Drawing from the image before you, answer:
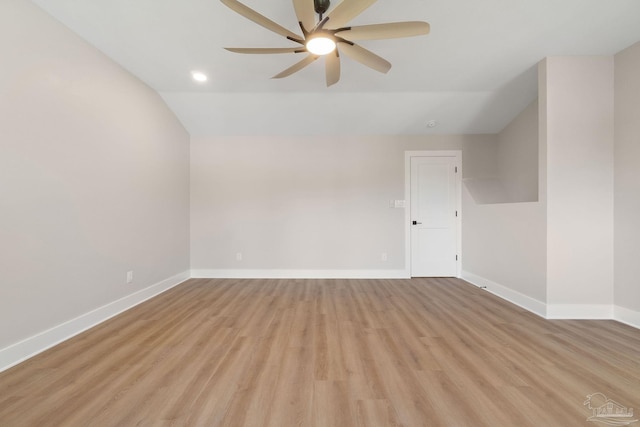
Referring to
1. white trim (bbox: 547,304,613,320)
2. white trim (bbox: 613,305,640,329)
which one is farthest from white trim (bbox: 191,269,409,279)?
white trim (bbox: 613,305,640,329)

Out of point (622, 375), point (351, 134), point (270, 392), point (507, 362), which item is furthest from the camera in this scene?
point (351, 134)

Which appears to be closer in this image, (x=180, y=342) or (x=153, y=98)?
(x=180, y=342)

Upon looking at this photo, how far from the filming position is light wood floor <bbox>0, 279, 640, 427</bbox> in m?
1.34

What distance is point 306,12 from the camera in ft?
5.07

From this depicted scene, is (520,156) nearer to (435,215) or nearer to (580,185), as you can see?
(580,185)

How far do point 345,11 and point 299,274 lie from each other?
363 centimetres

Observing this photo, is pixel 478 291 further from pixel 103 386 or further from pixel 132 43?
pixel 132 43

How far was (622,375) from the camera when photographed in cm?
165

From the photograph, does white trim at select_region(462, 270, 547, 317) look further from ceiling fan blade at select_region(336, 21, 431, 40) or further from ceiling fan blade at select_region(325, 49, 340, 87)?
ceiling fan blade at select_region(325, 49, 340, 87)

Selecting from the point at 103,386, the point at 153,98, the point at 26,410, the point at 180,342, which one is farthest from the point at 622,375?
the point at 153,98

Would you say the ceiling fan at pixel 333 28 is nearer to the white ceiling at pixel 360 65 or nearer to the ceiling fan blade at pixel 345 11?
the ceiling fan blade at pixel 345 11

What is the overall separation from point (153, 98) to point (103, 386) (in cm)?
332

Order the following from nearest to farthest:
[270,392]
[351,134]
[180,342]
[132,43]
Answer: [270,392], [180,342], [132,43], [351,134]

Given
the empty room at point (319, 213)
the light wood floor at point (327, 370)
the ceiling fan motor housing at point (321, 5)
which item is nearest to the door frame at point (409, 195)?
the empty room at point (319, 213)
